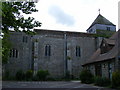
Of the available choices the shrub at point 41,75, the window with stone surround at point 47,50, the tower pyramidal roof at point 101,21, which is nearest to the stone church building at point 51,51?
the window with stone surround at point 47,50

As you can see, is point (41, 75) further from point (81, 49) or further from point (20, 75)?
point (81, 49)

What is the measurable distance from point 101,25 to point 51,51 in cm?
1332

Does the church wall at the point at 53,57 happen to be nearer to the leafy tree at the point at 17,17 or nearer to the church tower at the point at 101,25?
the church tower at the point at 101,25

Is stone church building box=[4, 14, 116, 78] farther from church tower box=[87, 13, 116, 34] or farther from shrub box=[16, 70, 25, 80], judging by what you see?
church tower box=[87, 13, 116, 34]

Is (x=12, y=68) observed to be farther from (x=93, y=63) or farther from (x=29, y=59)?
(x=93, y=63)

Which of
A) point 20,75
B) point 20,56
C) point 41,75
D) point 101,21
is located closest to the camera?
point 41,75

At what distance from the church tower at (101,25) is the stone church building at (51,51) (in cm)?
253

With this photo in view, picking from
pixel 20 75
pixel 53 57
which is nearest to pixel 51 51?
pixel 53 57

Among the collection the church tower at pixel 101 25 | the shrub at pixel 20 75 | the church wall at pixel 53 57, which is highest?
the church tower at pixel 101 25

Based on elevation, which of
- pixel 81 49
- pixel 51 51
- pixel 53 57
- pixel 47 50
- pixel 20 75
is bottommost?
pixel 20 75

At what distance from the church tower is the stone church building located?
2.53m

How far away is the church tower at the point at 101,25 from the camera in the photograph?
37062 mm

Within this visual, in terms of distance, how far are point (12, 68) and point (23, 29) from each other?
84.6 ft

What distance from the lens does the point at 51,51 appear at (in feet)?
109
